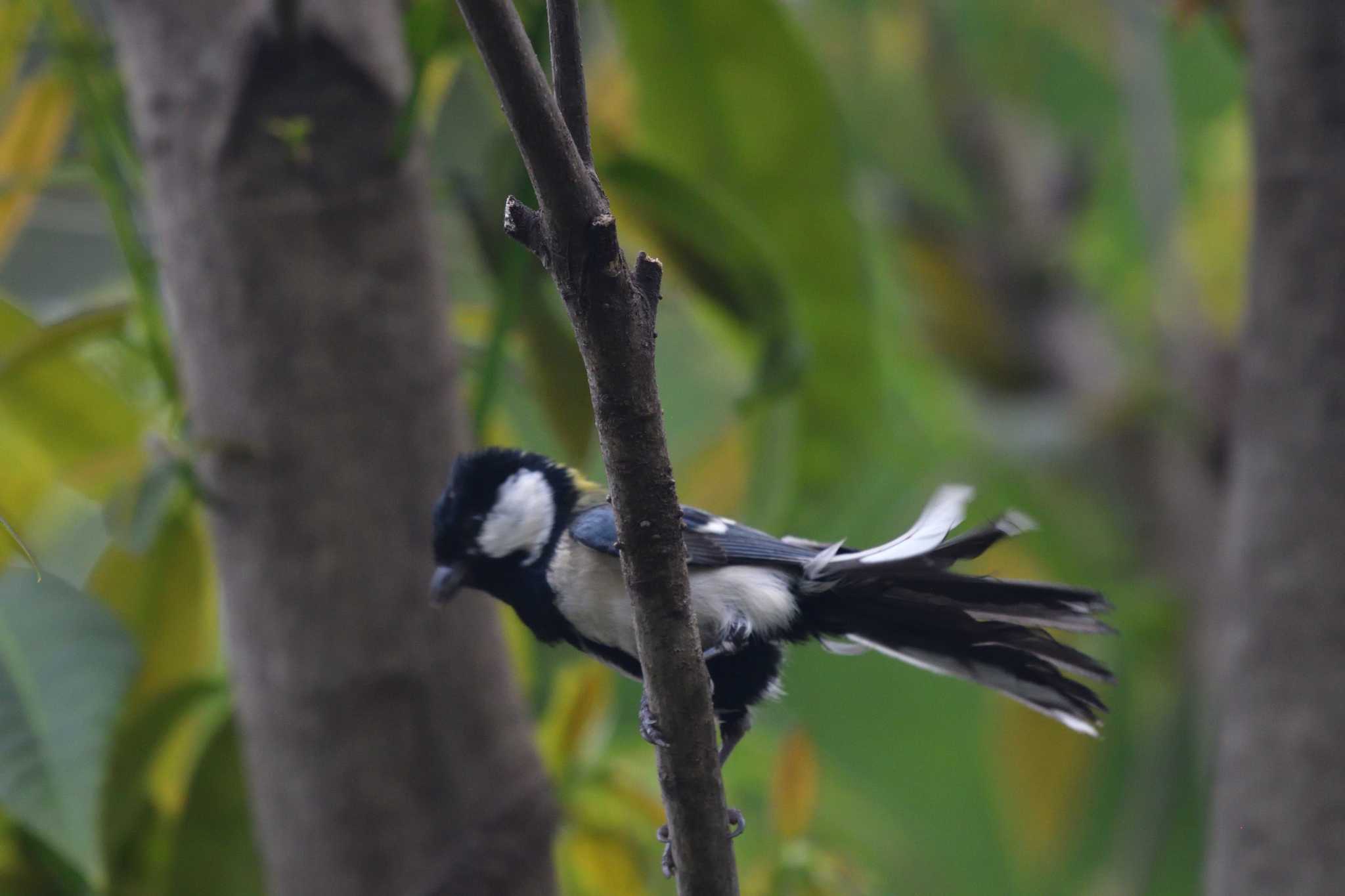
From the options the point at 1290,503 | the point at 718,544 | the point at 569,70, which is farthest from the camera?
the point at 1290,503

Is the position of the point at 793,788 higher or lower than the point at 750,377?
lower

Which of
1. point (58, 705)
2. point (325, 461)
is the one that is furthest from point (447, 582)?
point (58, 705)

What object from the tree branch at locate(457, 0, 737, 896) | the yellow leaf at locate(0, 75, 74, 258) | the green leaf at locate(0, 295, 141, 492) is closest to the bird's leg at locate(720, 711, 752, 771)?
the tree branch at locate(457, 0, 737, 896)

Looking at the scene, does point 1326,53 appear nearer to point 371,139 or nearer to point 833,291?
point 833,291

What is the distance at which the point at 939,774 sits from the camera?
375cm

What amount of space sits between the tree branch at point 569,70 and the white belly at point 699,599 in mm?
516

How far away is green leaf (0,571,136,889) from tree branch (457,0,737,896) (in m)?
0.63

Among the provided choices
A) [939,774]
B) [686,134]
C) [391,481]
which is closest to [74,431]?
[391,481]

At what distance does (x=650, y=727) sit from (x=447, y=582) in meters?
0.34

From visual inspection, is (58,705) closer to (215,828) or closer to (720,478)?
(215,828)

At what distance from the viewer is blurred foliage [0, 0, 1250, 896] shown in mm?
1424

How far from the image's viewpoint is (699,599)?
1.14 m

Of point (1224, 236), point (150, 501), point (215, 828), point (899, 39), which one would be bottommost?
point (215, 828)

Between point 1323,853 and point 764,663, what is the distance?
2.00 feet
